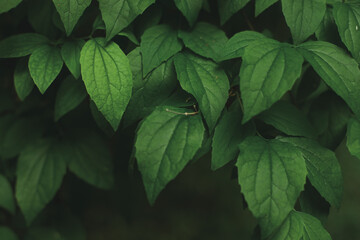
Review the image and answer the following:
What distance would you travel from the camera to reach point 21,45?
1.26m

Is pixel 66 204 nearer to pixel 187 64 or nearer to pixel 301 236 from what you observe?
pixel 187 64

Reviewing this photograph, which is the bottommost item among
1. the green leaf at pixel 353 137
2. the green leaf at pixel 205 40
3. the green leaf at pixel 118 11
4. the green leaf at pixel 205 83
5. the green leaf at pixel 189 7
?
the green leaf at pixel 353 137

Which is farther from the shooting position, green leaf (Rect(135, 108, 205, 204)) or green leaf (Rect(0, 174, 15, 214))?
green leaf (Rect(0, 174, 15, 214))

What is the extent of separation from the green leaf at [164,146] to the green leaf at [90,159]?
0.59 metres

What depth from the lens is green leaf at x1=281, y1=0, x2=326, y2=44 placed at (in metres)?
1.08

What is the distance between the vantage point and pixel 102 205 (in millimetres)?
2178

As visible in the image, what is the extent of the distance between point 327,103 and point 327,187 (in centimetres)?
39

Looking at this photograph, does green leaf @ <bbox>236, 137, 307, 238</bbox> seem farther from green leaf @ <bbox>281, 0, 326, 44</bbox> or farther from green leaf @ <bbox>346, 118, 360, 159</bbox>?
green leaf @ <bbox>281, 0, 326, 44</bbox>

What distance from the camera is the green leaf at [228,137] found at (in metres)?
1.09

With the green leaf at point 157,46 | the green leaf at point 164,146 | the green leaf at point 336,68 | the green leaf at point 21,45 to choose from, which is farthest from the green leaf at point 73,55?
the green leaf at point 336,68

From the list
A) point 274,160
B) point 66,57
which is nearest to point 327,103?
point 274,160

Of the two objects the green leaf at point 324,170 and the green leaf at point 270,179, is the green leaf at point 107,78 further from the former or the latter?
the green leaf at point 324,170

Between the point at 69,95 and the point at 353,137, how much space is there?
3.14 feet

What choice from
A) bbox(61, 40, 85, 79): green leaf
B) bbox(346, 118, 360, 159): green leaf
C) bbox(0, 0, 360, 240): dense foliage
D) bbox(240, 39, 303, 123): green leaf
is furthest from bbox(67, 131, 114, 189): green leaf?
bbox(346, 118, 360, 159): green leaf
